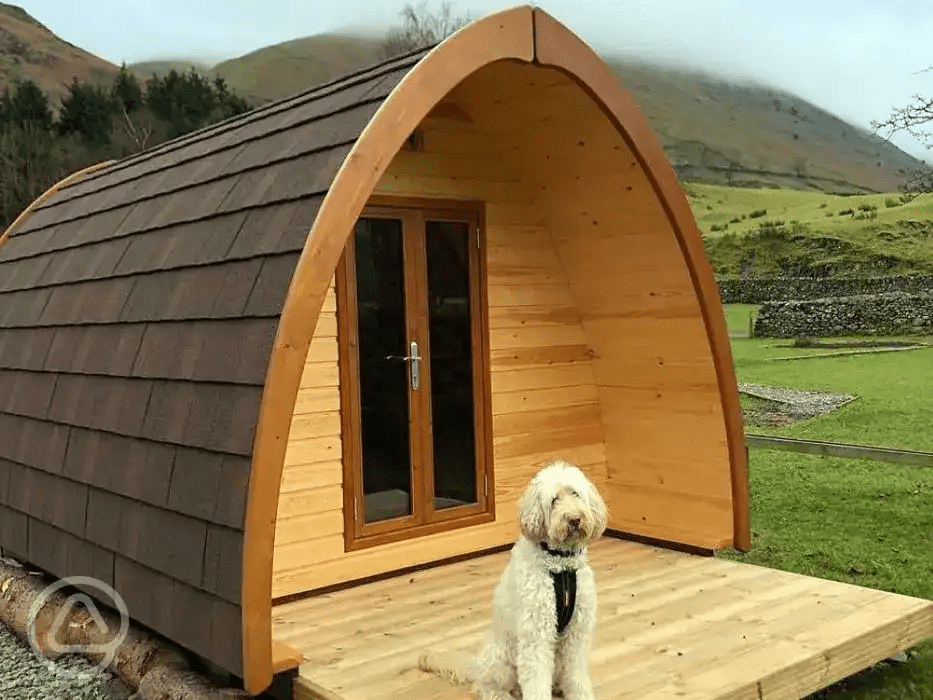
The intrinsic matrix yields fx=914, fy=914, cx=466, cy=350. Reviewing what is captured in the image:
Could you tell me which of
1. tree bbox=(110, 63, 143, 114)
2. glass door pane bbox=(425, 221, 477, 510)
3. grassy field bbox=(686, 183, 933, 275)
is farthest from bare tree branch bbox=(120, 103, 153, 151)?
glass door pane bbox=(425, 221, 477, 510)

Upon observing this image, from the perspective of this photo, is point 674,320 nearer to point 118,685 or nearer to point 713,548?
point 713,548

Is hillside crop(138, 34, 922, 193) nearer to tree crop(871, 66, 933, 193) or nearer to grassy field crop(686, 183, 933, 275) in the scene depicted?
grassy field crop(686, 183, 933, 275)

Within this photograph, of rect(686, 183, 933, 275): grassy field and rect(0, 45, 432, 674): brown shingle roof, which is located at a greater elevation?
rect(686, 183, 933, 275): grassy field

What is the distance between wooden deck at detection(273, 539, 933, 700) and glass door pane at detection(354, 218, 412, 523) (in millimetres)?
509

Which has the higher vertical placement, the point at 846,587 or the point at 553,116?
the point at 553,116

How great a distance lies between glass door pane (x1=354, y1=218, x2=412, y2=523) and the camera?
5.04 m

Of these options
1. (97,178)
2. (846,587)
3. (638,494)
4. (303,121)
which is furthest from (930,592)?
(97,178)

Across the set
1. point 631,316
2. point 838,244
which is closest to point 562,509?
point 631,316

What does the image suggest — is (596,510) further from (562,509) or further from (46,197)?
(46,197)

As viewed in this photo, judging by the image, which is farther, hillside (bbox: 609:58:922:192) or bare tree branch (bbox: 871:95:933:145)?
hillside (bbox: 609:58:922:192)

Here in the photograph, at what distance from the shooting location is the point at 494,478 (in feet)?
18.4

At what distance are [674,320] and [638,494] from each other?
1236 mm

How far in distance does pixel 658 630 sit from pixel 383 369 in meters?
2.04

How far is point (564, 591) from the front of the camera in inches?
121
